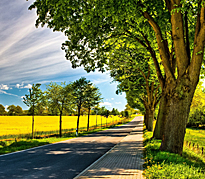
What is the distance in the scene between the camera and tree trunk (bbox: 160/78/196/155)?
7.97 metres

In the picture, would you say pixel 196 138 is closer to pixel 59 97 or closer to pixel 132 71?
pixel 132 71

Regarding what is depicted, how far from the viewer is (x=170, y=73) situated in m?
8.95

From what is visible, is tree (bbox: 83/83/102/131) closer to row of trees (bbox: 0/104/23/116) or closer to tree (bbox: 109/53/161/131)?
tree (bbox: 109/53/161/131)

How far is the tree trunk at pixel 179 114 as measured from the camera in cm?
797

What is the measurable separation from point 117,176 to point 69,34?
6845 mm

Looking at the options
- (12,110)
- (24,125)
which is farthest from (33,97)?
(12,110)

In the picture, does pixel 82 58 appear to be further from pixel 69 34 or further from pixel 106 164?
pixel 106 164

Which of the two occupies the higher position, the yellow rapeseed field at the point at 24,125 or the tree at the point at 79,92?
the tree at the point at 79,92

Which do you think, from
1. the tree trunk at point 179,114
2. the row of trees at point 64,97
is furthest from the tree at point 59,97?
the tree trunk at point 179,114

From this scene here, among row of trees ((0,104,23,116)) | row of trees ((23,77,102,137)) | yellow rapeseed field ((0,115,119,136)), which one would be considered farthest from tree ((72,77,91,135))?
row of trees ((0,104,23,116))

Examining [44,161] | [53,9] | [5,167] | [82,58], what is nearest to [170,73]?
[82,58]

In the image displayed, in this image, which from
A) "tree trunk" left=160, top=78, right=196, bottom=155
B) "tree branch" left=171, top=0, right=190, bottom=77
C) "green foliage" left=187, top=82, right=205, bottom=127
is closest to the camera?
"tree trunk" left=160, top=78, right=196, bottom=155

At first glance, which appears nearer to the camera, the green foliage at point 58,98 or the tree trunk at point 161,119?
the tree trunk at point 161,119

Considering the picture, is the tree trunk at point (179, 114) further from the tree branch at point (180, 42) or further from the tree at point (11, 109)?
the tree at point (11, 109)
